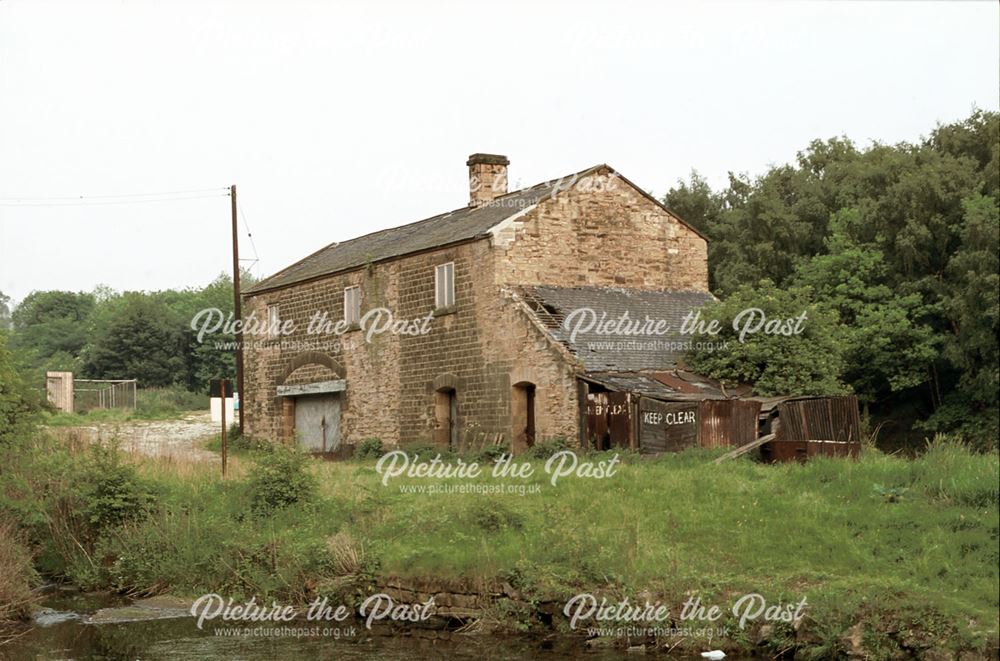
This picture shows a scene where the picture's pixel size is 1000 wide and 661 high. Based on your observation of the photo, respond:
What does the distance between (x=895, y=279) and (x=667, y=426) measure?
14.7m

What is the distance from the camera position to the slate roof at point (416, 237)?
26.9 metres

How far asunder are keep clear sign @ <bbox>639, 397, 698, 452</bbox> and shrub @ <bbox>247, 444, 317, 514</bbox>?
257 inches

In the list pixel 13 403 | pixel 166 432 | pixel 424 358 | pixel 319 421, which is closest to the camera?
pixel 13 403

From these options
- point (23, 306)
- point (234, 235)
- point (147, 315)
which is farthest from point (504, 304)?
point (23, 306)

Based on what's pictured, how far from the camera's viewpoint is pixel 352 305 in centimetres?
3009

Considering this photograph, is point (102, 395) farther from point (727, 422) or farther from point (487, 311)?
point (727, 422)

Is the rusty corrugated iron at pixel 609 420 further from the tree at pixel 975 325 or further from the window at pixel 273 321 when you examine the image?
the window at pixel 273 321

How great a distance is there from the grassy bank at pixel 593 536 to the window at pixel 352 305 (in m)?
9.80

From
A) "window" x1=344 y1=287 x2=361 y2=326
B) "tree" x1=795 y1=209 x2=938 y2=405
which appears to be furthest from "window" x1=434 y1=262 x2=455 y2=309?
"tree" x1=795 y1=209 x2=938 y2=405

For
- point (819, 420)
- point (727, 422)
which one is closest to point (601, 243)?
point (727, 422)

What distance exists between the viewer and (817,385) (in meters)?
23.4

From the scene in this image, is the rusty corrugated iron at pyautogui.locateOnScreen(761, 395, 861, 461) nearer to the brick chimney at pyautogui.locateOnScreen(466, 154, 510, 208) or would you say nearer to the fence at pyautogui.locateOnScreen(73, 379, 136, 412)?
the brick chimney at pyautogui.locateOnScreen(466, 154, 510, 208)

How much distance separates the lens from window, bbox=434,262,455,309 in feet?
87.7

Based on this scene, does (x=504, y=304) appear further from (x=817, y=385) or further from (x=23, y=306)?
(x=23, y=306)
